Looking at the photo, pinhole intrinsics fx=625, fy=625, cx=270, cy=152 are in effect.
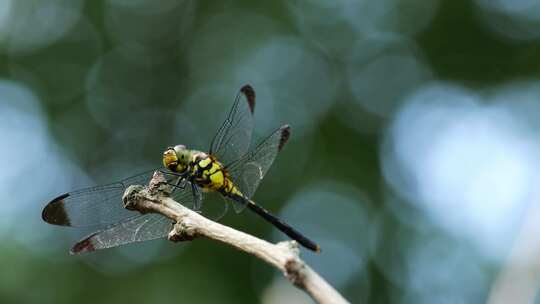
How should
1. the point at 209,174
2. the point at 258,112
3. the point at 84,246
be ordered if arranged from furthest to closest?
1. the point at 258,112
2. the point at 209,174
3. the point at 84,246

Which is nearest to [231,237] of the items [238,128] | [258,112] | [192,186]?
[192,186]

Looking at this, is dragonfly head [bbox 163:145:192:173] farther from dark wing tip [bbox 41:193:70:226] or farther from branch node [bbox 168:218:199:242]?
branch node [bbox 168:218:199:242]

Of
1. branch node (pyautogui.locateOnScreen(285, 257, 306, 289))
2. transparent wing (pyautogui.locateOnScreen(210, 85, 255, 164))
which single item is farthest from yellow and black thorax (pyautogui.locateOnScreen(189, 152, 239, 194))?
branch node (pyautogui.locateOnScreen(285, 257, 306, 289))

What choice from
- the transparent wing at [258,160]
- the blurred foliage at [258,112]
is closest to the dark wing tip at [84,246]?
the transparent wing at [258,160]

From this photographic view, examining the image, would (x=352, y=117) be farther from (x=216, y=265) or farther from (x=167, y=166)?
(x=167, y=166)

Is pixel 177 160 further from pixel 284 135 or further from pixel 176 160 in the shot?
pixel 284 135

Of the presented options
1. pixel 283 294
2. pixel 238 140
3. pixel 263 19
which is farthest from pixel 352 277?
pixel 283 294
